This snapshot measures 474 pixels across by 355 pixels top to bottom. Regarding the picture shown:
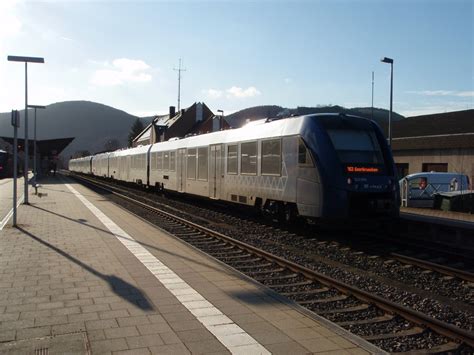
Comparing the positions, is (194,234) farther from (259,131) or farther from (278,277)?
(278,277)

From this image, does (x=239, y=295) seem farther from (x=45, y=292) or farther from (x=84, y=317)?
(x=45, y=292)

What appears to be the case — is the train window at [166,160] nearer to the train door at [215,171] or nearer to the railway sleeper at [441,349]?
the train door at [215,171]

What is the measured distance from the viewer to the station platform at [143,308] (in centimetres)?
464

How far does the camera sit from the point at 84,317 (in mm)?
5438

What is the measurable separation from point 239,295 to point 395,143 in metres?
32.4

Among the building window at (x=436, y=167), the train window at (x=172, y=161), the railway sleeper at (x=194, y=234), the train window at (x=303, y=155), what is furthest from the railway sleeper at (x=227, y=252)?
the building window at (x=436, y=167)

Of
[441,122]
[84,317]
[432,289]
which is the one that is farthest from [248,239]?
[441,122]

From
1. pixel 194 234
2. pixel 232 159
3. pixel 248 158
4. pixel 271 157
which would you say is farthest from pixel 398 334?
pixel 232 159

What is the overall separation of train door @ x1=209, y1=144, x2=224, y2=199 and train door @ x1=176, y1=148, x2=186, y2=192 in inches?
156

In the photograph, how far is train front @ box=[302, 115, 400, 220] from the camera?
11.1m

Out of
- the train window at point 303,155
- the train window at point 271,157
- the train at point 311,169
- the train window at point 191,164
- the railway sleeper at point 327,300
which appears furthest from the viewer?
the train window at point 191,164

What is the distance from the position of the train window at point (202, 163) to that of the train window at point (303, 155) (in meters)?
7.45

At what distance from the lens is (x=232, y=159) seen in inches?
641

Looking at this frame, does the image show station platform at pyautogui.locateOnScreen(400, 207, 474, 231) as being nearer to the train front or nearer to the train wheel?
the train front
